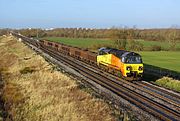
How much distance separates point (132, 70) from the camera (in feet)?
106

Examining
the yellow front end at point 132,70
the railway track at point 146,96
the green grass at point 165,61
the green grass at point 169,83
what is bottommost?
the green grass at point 165,61

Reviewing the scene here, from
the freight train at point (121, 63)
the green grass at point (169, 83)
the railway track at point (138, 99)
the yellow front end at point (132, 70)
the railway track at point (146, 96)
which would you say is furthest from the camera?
the freight train at point (121, 63)

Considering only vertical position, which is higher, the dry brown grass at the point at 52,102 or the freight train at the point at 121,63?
the freight train at the point at 121,63

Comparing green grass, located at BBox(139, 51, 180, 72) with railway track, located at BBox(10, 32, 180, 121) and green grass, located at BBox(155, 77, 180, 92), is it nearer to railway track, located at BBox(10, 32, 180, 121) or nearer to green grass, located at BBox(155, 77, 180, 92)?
green grass, located at BBox(155, 77, 180, 92)

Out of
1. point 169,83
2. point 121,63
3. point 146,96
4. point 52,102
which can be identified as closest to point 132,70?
point 121,63

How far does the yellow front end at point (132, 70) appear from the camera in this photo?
32.1 meters

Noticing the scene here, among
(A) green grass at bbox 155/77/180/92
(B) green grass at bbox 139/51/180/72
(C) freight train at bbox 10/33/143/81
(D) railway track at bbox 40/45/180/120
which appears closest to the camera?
(D) railway track at bbox 40/45/180/120

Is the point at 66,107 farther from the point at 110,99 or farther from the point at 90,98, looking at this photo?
the point at 110,99

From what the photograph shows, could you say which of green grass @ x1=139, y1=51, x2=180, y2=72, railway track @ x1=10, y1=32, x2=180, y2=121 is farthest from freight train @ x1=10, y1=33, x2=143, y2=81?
green grass @ x1=139, y1=51, x2=180, y2=72

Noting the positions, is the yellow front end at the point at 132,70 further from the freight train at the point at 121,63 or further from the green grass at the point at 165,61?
the green grass at the point at 165,61

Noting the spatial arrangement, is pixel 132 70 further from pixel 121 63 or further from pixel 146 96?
pixel 146 96

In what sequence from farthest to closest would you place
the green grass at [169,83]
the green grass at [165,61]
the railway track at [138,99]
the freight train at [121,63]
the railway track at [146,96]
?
the green grass at [165,61] → the freight train at [121,63] → the green grass at [169,83] → the railway track at [146,96] → the railway track at [138,99]

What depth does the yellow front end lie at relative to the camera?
32.1m

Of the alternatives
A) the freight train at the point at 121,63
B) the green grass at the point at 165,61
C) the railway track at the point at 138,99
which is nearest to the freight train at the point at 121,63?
the freight train at the point at 121,63
